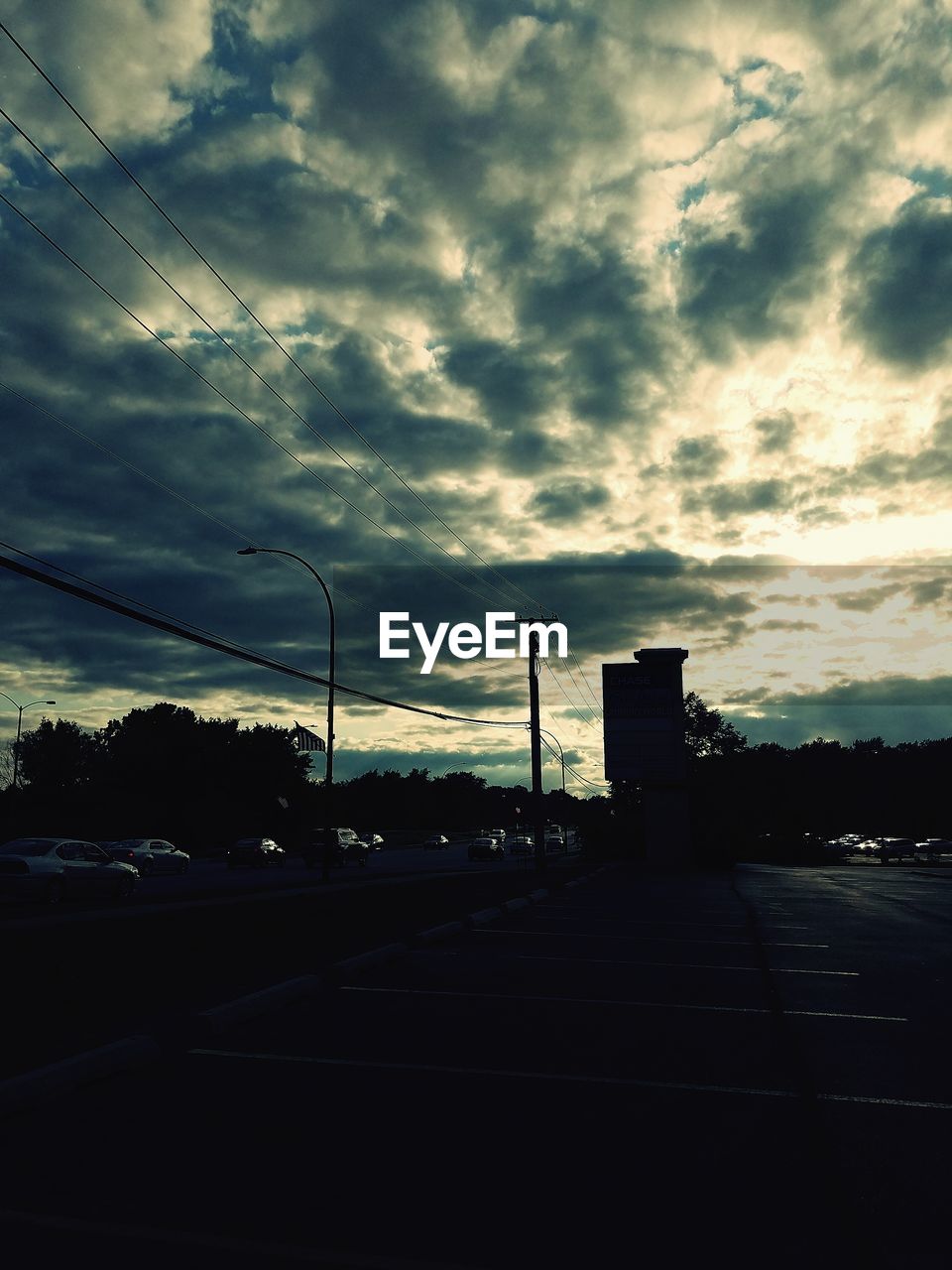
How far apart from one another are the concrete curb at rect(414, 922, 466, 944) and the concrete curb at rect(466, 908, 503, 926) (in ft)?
2.51

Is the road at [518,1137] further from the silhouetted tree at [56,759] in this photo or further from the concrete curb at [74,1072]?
the silhouetted tree at [56,759]

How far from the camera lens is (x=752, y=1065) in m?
7.16

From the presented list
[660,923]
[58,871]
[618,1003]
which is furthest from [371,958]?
[58,871]

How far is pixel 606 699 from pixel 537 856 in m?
13.0

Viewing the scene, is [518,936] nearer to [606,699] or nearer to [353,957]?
[353,957]

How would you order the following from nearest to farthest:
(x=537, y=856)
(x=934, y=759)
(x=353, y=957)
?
(x=353, y=957)
(x=537, y=856)
(x=934, y=759)

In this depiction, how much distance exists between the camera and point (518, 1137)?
A: 5.48 meters

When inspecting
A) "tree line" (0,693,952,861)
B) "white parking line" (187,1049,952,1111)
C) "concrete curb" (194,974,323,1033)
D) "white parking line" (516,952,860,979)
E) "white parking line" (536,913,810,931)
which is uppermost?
"tree line" (0,693,952,861)

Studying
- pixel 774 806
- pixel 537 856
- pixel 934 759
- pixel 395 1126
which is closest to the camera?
pixel 395 1126

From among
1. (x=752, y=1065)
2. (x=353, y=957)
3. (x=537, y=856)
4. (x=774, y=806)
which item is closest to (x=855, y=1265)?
(x=752, y=1065)

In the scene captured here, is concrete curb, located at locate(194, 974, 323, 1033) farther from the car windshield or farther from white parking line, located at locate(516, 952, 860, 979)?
the car windshield

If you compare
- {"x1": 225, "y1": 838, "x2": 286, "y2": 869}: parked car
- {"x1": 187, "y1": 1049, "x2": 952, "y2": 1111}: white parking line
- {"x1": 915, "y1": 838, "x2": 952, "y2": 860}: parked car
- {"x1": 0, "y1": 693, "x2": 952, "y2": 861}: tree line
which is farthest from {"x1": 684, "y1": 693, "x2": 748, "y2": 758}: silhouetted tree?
{"x1": 187, "y1": 1049, "x2": 952, "y2": 1111}: white parking line

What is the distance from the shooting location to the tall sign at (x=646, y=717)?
52.4 meters

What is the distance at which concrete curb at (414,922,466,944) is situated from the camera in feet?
48.4
